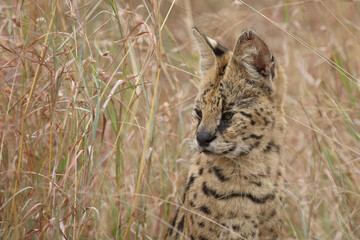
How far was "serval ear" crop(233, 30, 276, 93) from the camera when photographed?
10.9ft

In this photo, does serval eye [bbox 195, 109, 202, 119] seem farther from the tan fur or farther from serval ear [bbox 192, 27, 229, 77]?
serval ear [bbox 192, 27, 229, 77]

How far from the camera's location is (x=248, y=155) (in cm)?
343

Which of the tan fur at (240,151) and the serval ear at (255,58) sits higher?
the serval ear at (255,58)

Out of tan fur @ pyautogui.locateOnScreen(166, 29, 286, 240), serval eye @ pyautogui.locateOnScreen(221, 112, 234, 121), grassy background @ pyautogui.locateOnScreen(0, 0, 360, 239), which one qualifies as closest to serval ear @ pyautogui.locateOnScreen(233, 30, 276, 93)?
tan fur @ pyautogui.locateOnScreen(166, 29, 286, 240)

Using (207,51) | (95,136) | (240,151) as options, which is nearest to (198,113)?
(240,151)

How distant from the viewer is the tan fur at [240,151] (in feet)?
11.0

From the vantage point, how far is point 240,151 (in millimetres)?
3375

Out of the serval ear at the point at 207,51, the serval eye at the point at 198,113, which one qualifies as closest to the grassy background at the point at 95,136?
the serval ear at the point at 207,51

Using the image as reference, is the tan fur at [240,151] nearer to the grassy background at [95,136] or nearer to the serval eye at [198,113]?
the serval eye at [198,113]

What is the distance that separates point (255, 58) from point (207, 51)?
1.28 feet

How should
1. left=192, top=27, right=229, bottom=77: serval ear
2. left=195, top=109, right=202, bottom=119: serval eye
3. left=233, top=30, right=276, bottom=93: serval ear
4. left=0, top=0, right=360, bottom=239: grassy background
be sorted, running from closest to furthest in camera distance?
left=0, top=0, right=360, bottom=239: grassy background, left=233, top=30, right=276, bottom=93: serval ear, left=195, top=109, right=202, bottom=119: serval eye, left=192, top=27, right=229, bottom=77: serval ear

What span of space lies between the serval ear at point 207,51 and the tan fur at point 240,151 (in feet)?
0.48

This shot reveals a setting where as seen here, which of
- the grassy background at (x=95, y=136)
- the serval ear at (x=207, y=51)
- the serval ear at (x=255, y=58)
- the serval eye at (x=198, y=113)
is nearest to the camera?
the grassy background at (x=95, y=136)

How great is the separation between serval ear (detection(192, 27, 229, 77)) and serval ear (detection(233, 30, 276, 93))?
8.3 inches
